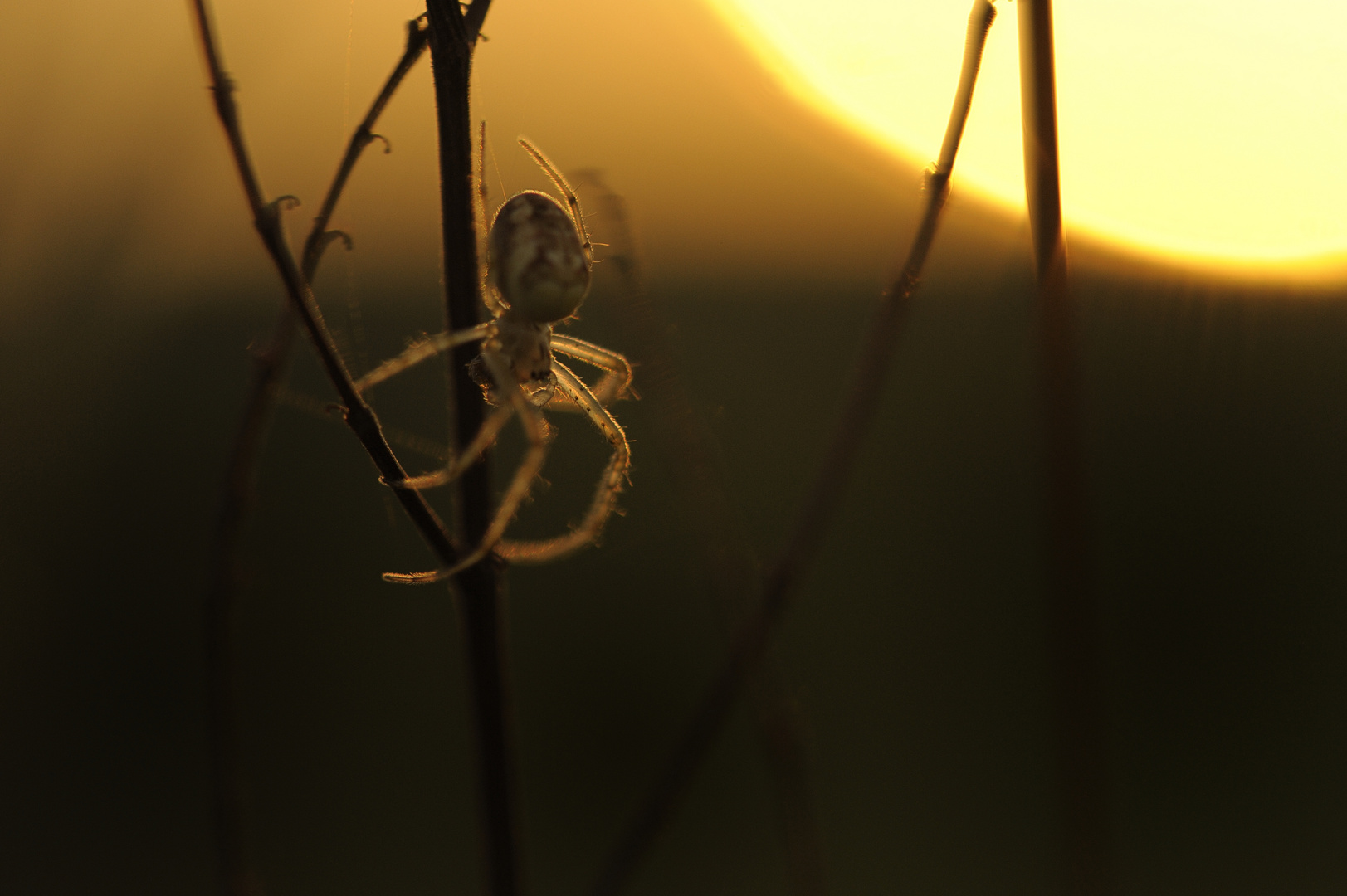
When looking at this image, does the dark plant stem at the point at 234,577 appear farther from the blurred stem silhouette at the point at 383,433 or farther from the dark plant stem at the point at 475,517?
the dark plant stem at the point at 475,517

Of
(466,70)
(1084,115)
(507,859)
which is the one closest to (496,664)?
(507,859)

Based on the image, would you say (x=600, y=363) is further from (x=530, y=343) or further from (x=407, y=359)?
(x=407, y=359)

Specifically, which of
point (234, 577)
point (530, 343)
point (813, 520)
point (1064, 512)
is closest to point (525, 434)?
point (530, 343)

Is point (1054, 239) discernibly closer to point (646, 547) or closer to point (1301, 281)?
point (1301, 281)

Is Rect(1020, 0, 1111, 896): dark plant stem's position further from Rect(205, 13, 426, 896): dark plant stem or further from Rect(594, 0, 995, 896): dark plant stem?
Rect(205, 13, 426, 896): dark plant stem

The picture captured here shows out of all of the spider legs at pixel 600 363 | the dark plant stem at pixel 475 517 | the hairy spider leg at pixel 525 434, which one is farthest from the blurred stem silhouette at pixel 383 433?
the spider legs at pixel 600 363

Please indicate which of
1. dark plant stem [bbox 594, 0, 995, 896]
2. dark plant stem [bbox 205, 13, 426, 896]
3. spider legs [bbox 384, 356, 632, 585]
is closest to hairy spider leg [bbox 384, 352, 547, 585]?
spider legs [bbox 384, 356, 632, 585]

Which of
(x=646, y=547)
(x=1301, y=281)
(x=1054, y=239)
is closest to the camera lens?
(x=1054, y=239)
